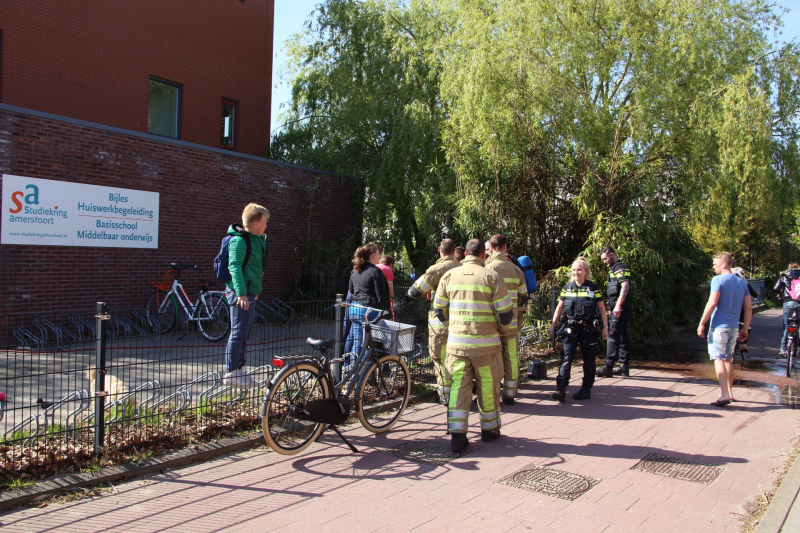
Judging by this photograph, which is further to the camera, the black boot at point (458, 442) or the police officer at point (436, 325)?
the police officer at point (436, 325)

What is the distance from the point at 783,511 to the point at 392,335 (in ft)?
10.9

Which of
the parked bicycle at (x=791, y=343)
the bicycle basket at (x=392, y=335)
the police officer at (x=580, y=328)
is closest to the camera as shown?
the bicycle basket at (x=392, y=335)

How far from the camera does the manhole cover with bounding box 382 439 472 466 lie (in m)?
4.86

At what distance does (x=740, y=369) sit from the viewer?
31.2 feet

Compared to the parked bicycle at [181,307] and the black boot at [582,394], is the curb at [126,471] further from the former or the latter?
the parked bicycle at [181,307]

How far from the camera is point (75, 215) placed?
32.2 ft

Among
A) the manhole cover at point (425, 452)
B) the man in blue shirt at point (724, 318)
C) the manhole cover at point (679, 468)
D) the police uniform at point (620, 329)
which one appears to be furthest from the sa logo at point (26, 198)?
the man in blue shirt at point (724, 318)

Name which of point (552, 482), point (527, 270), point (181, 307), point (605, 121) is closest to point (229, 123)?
point (181, 307)

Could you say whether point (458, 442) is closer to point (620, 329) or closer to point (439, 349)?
point (439, 349)

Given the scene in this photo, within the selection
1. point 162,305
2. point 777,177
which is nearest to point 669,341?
point 777,177

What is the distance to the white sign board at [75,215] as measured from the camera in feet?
29.7

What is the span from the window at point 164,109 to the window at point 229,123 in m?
1.62

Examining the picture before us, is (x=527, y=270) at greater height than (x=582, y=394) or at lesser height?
greater

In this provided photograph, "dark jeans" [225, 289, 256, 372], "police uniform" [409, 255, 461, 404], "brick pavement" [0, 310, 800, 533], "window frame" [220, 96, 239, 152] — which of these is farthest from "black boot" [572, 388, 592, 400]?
"window frame" [220, 96, 239, 152]
